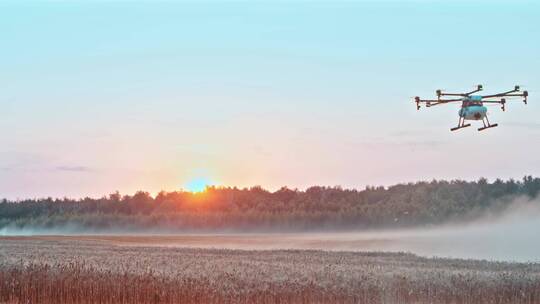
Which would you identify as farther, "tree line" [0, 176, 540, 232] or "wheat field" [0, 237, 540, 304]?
"tree line" [0, 176, 540, 232]

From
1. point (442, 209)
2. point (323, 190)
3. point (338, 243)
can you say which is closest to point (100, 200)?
point (323, 190)

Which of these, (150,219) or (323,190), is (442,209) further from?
(150,219)

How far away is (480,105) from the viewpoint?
27484mm

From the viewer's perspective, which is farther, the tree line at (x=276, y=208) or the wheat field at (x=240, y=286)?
the tree line at (x=276, y=208)

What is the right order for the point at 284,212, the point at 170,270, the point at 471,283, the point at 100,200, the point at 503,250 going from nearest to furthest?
the point at 471,283 < the point at 170,270 < the point at 503,250 < the point at 284,212 < the point at 100,200

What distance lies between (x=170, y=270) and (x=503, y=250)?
139 ft

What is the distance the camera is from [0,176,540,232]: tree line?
107m

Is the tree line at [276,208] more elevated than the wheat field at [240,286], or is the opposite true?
the tree line at [276,208]

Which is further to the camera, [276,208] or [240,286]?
[276,208]

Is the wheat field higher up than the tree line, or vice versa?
the tree line

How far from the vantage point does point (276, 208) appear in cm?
13162

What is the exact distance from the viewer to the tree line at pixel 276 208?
10744cm

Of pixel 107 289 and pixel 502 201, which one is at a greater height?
pixel 502 201

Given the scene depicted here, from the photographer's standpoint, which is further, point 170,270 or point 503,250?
point 503,250
